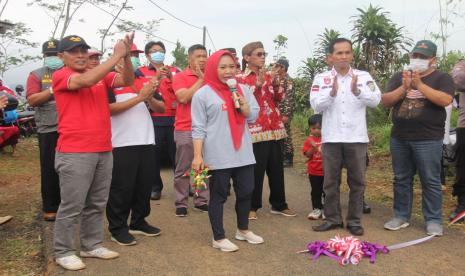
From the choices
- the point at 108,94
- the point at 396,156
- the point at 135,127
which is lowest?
the point at 396,156

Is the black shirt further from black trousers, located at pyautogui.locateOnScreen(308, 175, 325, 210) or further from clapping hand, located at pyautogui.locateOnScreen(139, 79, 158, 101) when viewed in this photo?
clapping hand, located at pyautogui.locateOnScreen(139, 79, 158, 101)

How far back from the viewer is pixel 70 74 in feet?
12.5

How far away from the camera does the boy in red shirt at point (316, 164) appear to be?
556cm

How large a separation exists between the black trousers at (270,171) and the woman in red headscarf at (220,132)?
0.97 meters

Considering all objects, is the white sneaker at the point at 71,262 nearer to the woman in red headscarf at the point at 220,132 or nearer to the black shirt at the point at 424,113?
the woman in red headscarf at the point at 220,132

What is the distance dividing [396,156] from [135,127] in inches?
109

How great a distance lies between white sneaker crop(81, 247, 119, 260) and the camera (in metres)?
4.18

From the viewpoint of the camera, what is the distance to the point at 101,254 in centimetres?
419

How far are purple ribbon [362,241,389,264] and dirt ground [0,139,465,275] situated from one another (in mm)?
70

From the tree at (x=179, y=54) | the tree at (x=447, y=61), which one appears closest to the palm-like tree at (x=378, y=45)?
the tree at (x=447, y=61)

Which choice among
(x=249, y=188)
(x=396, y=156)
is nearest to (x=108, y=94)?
(x=249, y=188)

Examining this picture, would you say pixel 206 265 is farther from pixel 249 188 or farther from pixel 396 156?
pixel 396 156

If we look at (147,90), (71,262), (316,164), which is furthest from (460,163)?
(71,262)

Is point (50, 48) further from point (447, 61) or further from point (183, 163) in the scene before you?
point (447, 61)
